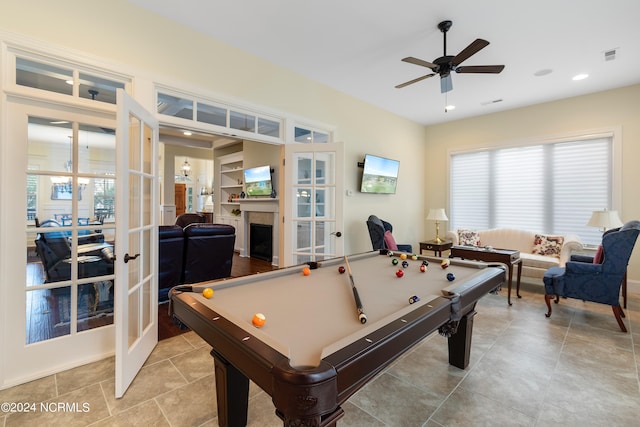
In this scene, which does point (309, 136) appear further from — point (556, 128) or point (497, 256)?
point (556, 128)

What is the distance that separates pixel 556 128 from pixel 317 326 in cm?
550

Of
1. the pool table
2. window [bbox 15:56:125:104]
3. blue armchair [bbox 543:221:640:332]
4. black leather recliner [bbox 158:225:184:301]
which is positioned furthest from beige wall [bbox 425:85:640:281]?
window [bbox 15:56:125:104]

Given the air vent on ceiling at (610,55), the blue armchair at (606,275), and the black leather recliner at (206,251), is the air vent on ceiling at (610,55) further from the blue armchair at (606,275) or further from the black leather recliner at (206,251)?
the black leather recliner at (206,251)

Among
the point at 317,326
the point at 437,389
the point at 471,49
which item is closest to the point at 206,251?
the point at 317,326

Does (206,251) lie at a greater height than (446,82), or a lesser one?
lesser

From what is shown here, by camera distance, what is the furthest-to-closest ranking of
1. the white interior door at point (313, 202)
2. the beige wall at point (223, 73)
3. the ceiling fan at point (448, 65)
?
the white interior door at point (313, 202), the ceiling fan at point (448, 65), the beige wall at point (223, 73)

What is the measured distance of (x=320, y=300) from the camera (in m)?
1.62

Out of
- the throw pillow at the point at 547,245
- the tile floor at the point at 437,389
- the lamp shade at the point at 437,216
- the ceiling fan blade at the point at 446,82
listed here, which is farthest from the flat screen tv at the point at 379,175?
the tile floor at the point at 437,389

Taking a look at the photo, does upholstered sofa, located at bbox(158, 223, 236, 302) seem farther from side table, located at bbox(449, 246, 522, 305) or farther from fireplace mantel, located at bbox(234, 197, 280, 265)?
side table, located at bbox(449, 246, 522, 305)

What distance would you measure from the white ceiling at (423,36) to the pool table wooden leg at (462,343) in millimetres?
2642

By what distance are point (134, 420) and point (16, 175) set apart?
186 cm

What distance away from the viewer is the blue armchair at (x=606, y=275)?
2855 mm

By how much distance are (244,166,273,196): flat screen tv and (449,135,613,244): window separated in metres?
3.83

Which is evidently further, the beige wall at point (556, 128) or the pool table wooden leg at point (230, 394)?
the beige wall at point (556, 128)
